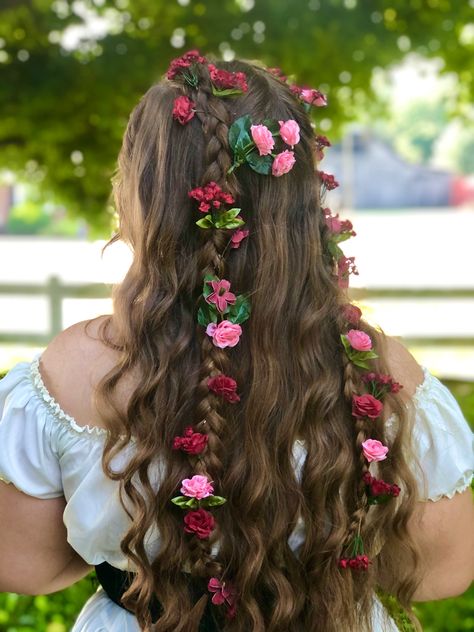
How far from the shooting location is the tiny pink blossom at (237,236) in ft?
5.28

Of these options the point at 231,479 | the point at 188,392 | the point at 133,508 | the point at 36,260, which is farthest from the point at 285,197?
the point at 36,260

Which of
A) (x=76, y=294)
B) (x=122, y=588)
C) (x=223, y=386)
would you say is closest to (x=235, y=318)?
(x=223, y=386)

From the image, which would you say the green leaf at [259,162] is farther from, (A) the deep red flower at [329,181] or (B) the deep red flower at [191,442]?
(B) the deep red flower at [191,442]

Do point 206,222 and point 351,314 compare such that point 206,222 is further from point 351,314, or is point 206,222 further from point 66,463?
point 66,463

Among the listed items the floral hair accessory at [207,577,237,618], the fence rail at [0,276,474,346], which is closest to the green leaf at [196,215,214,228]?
the floral hair accessory at [207,577,237,618]

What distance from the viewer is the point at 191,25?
608cm

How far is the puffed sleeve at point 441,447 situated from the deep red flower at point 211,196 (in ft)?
1.76

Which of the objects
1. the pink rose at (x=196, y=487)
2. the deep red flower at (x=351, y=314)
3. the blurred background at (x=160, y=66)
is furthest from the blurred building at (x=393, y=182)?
the pink rose at (x=196, y=487)

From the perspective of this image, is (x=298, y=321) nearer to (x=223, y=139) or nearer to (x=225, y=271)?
(x=225, y=271)

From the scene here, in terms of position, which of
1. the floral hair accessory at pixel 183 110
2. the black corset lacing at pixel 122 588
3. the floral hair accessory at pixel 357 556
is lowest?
the black corset lacing at pixel 122 588

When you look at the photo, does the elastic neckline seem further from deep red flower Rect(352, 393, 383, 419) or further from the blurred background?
the blurred background

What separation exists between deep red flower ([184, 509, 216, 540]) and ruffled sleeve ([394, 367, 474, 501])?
1.44ft

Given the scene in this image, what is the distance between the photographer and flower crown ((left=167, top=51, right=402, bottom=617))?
62.5 inches

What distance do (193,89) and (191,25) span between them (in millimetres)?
4671
